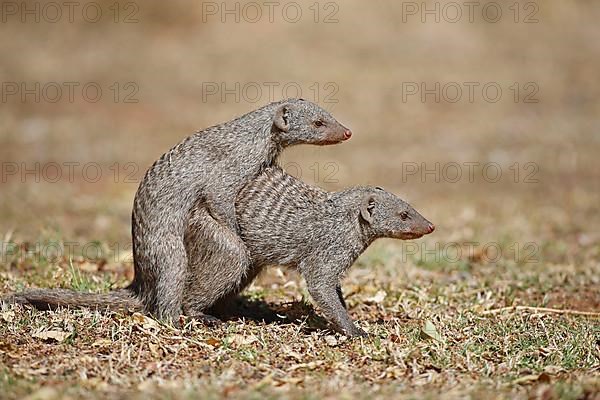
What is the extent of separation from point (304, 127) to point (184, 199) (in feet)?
3.44

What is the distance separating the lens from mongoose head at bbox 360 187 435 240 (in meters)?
5.21

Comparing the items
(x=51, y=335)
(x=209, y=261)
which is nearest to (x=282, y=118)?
(x=209, y=261)

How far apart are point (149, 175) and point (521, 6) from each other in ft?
59.6

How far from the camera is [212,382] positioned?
3855mm

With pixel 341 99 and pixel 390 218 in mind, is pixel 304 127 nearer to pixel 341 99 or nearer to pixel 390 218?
pixel 390 218

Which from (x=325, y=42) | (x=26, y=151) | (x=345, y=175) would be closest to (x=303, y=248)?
(x=345, y=175)

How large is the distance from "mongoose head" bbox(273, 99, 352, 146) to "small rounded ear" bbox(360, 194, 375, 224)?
0.52 m

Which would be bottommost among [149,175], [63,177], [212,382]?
[63,177]

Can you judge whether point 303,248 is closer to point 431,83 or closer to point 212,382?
point 212,382

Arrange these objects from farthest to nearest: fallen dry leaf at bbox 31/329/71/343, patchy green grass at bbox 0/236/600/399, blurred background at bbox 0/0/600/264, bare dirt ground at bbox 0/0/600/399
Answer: blurred background at bbox 0/0/600/264
fallen dry leaf at bbox 31/329/71/343
bare dirt ground at bbox 0/0/600/399
patchy green grass at bbox 0/236/600/399

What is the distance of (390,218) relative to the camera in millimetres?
5250

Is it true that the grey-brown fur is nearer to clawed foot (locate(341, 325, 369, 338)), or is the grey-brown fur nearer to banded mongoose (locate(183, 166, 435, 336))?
banded mongoose (locate(183, 166, 435, 336))

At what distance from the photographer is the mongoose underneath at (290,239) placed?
500cm

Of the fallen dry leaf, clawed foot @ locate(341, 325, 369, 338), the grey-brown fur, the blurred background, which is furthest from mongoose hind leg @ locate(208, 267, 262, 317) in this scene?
the blurred background
